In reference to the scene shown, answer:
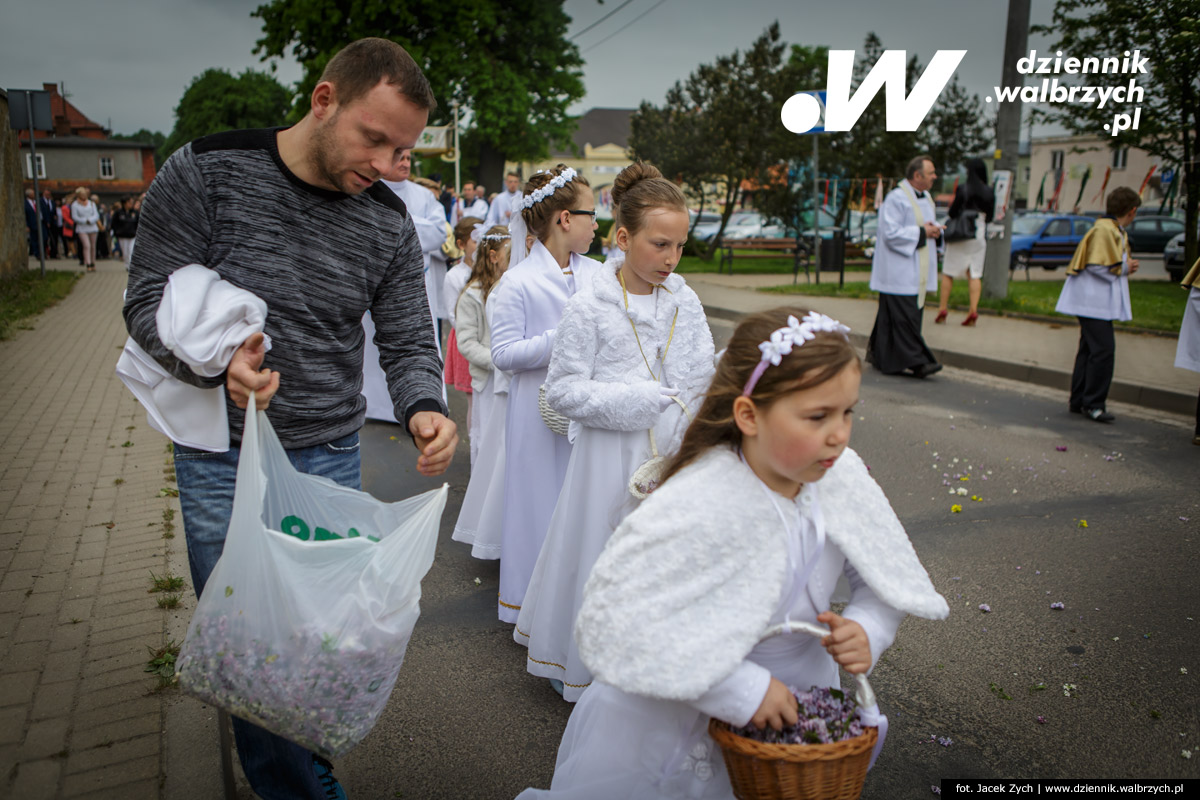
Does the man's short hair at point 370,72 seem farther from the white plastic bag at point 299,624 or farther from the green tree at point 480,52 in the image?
the green tree at point 480,52

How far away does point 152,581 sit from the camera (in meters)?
4.57

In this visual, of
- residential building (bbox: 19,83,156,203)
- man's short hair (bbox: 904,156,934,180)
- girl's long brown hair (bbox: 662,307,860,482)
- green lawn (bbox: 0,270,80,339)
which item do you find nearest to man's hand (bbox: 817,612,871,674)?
girl's long brown hair (bbox: 662,307,860,482)

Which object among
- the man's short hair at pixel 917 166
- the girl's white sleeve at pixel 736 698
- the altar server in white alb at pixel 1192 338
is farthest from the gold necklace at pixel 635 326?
the man's short hair at pixel 917 166

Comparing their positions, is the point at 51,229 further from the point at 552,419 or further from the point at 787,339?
the point at 787,339

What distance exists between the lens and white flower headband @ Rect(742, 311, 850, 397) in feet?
6.70

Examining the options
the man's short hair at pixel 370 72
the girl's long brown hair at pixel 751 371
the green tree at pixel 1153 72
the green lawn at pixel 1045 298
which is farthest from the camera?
the green tree at pixel 1153 72

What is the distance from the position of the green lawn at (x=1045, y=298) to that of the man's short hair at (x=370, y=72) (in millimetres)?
13425

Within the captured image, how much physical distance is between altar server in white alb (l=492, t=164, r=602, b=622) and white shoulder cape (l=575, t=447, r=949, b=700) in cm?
193

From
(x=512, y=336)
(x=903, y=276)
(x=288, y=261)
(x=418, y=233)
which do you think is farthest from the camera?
(x=903, y=276)

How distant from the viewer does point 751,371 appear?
2.17 metres

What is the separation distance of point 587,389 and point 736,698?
1.56 metres

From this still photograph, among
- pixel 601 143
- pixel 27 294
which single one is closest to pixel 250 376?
pixel 27 294

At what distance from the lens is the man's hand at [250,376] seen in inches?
86.3

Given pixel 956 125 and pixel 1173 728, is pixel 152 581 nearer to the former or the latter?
pixel 1173 728
